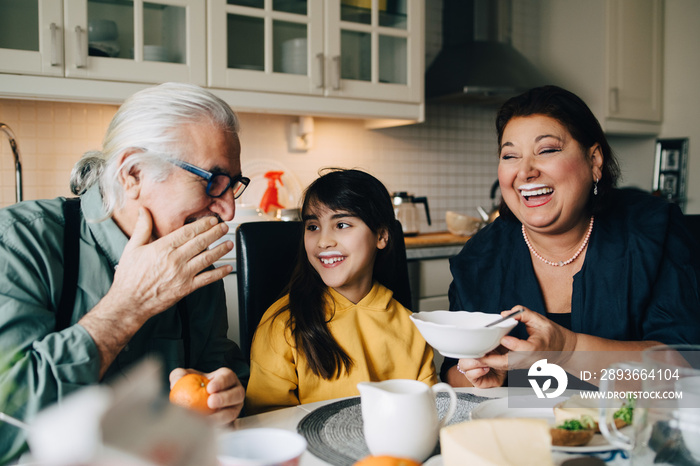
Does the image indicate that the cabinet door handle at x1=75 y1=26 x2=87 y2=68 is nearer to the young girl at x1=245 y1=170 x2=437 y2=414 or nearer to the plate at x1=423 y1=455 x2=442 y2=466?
the young girl at x1=245 y1=170 x2=437 y2=414

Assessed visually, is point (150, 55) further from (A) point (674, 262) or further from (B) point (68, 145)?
(A) point (674, 262)

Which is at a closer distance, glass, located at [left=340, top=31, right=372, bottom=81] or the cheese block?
the cheese block

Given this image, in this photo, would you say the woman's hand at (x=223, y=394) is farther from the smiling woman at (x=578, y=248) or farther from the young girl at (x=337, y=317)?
the smiling woman at (x=578, y=248)

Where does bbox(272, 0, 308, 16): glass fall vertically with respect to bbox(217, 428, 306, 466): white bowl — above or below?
above

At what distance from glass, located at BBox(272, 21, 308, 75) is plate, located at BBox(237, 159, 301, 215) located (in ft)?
1.60

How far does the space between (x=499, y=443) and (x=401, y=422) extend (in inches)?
5.7

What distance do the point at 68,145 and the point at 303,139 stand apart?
1091mm

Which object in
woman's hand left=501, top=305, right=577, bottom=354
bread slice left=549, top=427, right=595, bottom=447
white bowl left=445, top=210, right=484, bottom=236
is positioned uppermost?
white bowl left=445, top=210, right=484, bottom=236

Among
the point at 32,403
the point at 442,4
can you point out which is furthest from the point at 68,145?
the point at 442,4

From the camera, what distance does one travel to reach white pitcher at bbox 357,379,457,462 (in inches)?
28.2

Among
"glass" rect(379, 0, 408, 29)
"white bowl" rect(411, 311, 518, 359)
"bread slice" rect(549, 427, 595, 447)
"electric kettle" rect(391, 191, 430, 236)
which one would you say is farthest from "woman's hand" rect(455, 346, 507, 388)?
"glass" rect(379, 0, 408, 29)

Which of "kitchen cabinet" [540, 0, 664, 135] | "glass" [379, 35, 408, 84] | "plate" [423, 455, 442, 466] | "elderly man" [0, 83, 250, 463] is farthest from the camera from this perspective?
"kitchen cabinet" [540, 0, 664, 135]

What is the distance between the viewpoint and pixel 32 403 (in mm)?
850

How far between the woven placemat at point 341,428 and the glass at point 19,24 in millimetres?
1869
